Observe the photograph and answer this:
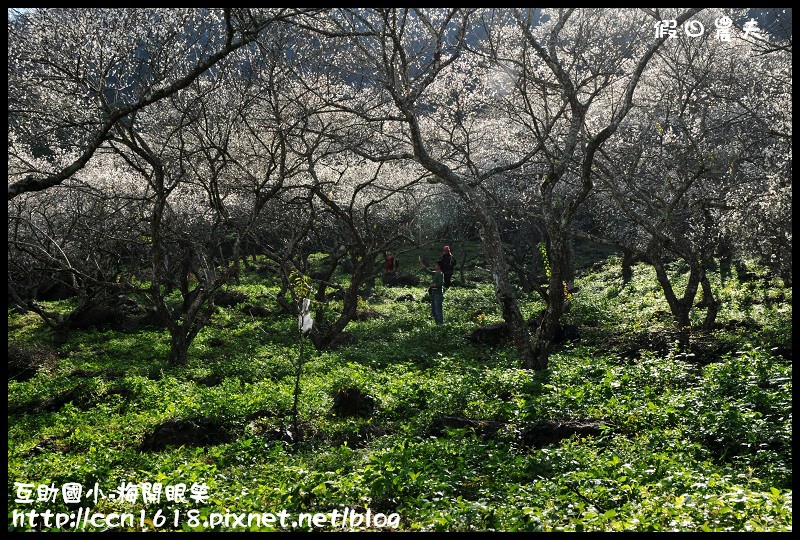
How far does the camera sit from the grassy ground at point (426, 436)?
585 cm

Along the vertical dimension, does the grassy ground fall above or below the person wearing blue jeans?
below

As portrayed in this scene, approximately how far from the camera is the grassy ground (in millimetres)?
5852

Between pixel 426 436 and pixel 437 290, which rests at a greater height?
pixel 437 290

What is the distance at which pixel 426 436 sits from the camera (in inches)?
353

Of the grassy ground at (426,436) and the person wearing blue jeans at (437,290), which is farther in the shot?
the person wearing blue jeans at (437,290)

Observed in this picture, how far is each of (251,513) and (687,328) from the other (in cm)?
1193

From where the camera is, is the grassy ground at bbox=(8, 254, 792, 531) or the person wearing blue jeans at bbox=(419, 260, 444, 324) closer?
the grassy ground at bbox=(8, 254, 792, 531)

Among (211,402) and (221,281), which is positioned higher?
(221,281)

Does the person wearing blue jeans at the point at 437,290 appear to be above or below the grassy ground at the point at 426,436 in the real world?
above

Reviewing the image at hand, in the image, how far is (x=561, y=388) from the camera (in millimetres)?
10328

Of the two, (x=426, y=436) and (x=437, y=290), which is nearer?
(x=426, y=436)

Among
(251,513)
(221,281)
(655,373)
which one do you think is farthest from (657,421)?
(221,281)
